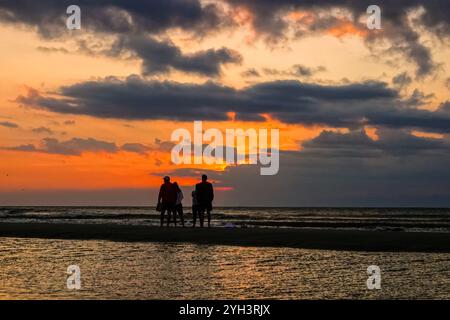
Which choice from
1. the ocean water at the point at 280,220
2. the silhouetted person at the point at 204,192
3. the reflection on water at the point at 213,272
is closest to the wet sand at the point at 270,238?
the silhouetted person at the point at 204,192

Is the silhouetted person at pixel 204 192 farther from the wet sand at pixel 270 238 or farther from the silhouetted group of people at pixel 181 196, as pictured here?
the wet sand at pixel 270 238

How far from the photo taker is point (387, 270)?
14.3 m

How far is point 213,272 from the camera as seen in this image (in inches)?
545

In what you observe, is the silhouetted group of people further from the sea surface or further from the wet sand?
the sea surface

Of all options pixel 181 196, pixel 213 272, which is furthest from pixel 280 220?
pixel 213 272

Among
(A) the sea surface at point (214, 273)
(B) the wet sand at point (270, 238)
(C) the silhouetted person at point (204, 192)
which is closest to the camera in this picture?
(A) the sea surface at point (214, 273)

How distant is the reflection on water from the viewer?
444 inches

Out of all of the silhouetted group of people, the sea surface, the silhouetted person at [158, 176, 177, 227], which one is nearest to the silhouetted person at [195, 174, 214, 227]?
the silhouetted group of people

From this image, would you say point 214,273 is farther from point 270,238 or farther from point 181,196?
point 181,196

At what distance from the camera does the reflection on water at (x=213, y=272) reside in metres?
11.3
